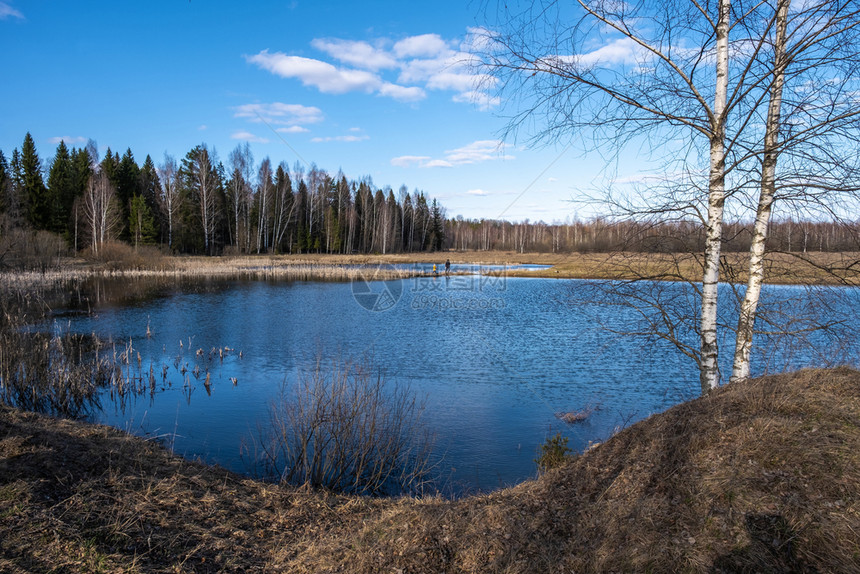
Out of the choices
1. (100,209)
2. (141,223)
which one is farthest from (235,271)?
(100,209)

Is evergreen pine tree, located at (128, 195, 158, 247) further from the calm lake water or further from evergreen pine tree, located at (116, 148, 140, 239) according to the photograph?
the calm lake water

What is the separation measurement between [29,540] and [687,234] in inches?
283

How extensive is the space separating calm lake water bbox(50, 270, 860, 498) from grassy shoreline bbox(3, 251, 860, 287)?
45 centimetres

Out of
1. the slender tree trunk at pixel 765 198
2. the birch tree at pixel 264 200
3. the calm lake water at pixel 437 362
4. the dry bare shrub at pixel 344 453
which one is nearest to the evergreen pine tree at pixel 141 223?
the birch tree at pixel 264 200

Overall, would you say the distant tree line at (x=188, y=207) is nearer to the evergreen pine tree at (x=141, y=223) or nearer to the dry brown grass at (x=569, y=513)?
the evergreen pine tree at (x=141, y=223)

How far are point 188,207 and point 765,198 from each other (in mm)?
59138

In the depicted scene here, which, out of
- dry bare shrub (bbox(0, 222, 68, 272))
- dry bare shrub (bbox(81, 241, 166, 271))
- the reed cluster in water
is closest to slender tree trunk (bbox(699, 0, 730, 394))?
dry bare shrub (bbox(0, 222, 68, 272))

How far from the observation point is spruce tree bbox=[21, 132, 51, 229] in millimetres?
49156

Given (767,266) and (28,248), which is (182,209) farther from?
(767,266)

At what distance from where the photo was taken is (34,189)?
5000 cm

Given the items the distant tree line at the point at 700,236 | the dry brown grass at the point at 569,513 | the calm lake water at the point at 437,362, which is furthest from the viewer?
the calm lake water at the point at 437,362

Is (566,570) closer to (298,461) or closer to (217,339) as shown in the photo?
(298,461)

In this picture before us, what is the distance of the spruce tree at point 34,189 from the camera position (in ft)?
161

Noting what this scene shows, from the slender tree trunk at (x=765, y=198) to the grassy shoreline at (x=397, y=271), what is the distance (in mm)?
346
